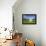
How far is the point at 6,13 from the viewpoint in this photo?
4844 mm

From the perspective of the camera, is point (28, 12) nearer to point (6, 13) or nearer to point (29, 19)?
point (29, 19)

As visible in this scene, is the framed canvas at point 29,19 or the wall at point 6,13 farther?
the framed canvas at point 29,19

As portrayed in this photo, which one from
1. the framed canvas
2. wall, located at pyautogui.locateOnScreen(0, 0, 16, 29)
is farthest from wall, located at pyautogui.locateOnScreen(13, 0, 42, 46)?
wall, located at pyautogui.locateOnScreen(0, 0, 16, 29)

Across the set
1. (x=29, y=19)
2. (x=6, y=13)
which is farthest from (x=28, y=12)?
(x=6, y=13)

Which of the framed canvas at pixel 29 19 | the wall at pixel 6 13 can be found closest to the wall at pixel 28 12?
the framed canvas at pixel 29 19

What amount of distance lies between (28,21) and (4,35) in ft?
6.96

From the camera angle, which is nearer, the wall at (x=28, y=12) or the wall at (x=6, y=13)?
the wall at (x=6, y=13)

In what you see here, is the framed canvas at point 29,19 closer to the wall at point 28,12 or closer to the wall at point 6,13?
the wall at point 28,12

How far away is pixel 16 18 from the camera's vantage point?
6320mm

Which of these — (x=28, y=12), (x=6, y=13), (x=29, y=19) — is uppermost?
(x=28, y=12)

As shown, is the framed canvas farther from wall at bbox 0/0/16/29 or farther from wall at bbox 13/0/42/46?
wall at bbox 0/0/16/29

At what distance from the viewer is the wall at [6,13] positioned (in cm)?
480

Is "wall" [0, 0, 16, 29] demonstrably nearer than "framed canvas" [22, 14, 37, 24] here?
Yes

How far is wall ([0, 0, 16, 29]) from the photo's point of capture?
4797 millimetres
